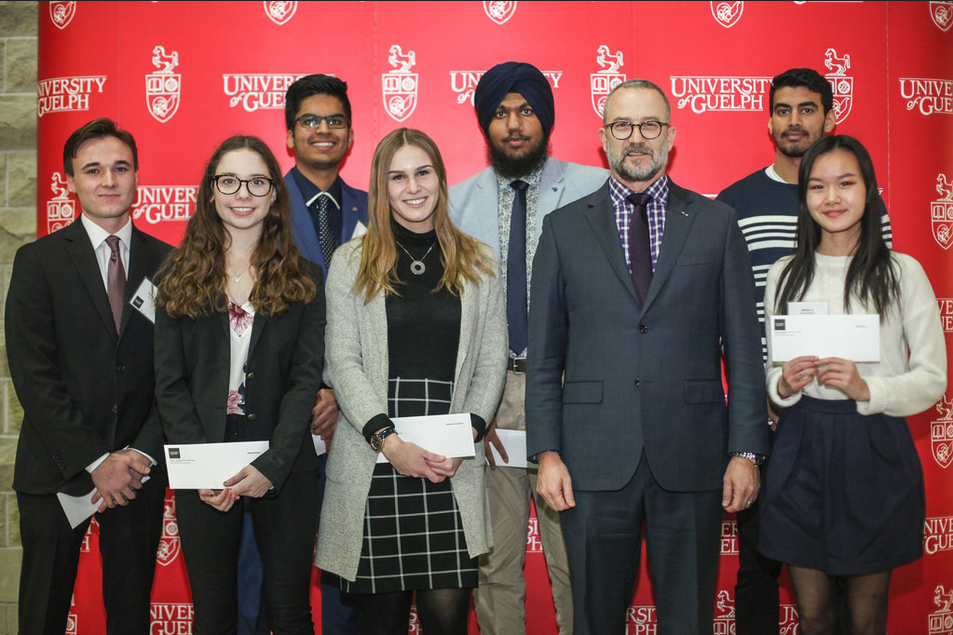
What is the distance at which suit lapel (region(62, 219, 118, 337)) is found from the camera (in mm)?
2775

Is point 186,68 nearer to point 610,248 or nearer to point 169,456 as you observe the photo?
point 169,456

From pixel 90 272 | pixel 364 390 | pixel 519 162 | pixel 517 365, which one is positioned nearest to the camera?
pixel 364 390

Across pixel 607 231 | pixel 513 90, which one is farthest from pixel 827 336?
pixel 513 90

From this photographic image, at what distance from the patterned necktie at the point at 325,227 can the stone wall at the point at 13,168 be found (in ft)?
6.75

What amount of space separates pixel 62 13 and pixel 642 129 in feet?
11.1

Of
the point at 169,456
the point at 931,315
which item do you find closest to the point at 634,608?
the point at 931,315

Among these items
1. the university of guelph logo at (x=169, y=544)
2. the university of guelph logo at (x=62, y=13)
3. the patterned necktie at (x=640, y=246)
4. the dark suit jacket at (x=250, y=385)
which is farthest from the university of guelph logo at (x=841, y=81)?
the university of guelph logo at (x=169, y=544)

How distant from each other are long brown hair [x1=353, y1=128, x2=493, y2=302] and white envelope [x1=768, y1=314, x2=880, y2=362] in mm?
1071

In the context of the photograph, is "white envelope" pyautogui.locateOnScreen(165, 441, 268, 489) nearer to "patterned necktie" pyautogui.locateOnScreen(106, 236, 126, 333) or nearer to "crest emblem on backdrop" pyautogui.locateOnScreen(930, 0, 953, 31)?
"patterned necktie" pyautogui.locateOnScreen(106, 236, 126, 333)

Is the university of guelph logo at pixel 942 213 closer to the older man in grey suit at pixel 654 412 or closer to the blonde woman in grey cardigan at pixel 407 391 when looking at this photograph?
the older man in grey suit at pixel 654 412

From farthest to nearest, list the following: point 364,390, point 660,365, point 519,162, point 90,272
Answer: point 519,162
point 90,272
point 364,390
point 660,365

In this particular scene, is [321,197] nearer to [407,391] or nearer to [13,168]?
[407,391]

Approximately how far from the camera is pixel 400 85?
13.4 feet

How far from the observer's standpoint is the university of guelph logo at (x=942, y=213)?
404cm
